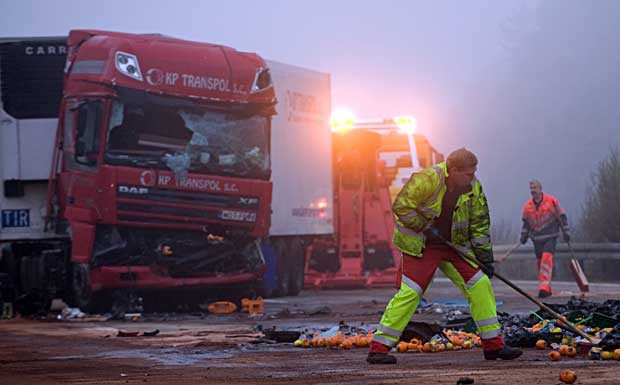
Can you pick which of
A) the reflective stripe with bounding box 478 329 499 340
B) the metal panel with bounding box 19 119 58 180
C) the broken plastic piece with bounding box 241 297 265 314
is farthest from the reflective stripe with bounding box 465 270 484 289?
the metal panel with bounding box 19 119 58 180

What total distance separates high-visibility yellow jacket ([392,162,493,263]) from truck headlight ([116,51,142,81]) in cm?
699

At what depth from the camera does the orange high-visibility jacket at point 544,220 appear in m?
19.6

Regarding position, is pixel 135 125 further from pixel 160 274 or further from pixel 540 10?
pixel 540 10

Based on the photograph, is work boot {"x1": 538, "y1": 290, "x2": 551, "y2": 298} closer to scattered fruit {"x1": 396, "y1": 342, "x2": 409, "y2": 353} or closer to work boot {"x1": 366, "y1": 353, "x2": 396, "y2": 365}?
scattered fruit {"x1": 396, "y1": 342, "x2": 409, "y2": 353}

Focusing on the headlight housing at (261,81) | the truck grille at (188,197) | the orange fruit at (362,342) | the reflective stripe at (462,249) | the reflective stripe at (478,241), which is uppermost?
the headlight housing at (261,81)

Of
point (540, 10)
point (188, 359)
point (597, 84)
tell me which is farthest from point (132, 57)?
point (540, 10)

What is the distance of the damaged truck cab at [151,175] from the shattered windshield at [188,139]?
0.5 inches

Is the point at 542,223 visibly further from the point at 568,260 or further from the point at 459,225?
the point at 459,225

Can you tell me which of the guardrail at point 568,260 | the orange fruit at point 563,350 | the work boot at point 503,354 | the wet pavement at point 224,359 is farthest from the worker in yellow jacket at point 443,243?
the guardrail at point 568,260

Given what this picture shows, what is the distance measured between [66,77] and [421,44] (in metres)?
52.1

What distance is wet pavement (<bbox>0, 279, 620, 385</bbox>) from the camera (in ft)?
28.4

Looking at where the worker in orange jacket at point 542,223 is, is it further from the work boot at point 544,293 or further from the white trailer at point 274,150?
the white trailer at point 274,150

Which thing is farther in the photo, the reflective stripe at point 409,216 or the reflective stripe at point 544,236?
the reflective stripe at point 544,236

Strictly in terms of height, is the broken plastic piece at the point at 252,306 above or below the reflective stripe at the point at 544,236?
below
